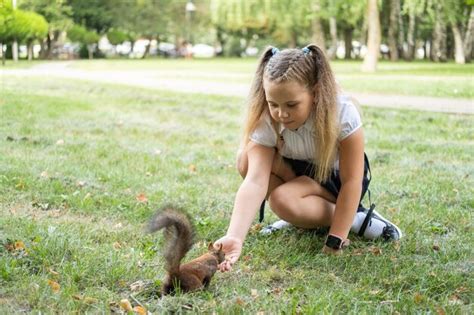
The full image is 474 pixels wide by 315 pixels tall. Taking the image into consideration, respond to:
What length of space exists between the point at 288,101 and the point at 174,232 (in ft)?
2.59

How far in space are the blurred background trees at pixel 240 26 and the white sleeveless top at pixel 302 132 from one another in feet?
52.7

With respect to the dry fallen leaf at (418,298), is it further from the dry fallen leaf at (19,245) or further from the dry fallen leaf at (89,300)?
the dry fallen leaf at (19,245)

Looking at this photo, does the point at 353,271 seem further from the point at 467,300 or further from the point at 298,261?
the point at 467,300

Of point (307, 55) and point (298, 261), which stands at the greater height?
point (307, 55)

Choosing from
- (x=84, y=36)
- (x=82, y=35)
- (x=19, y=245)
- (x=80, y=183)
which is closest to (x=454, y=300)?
(x=19, y=245)

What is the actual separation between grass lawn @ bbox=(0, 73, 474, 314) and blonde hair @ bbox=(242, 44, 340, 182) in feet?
0.76

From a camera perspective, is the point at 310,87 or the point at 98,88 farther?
the point at 98,88

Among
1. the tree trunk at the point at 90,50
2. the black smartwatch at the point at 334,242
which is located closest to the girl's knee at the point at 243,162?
the black smartwatch at the point at 334,242

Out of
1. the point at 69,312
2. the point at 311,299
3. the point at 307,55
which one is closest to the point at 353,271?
the point at 311,299

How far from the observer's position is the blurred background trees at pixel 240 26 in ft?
80.7

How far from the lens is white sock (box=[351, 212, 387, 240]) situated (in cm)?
342

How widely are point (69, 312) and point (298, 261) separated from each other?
3.63ft

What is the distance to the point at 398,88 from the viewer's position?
45.6 feet

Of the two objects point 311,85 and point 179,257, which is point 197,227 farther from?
point 179,257
